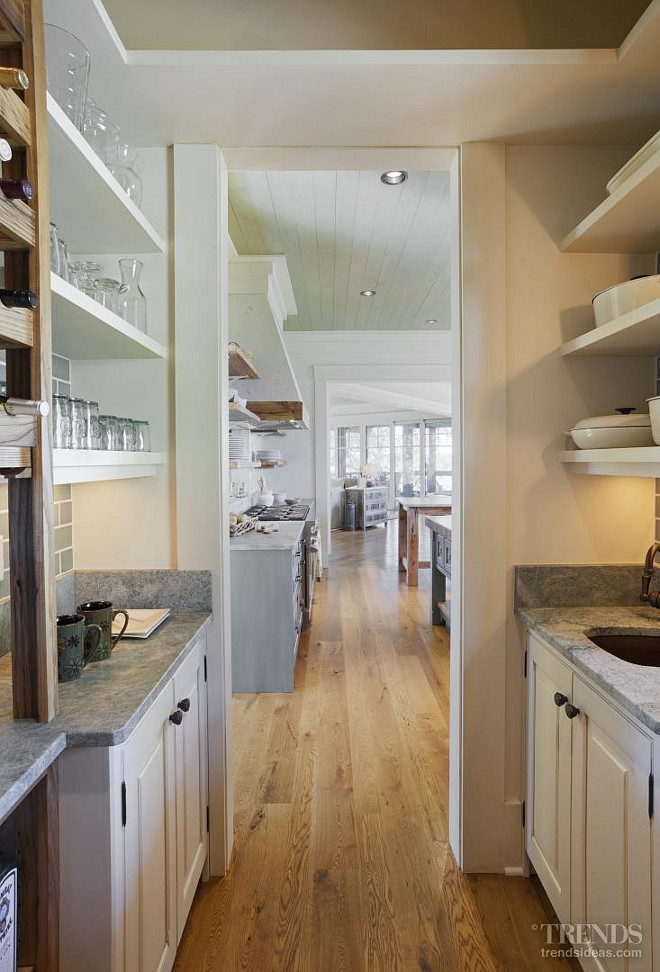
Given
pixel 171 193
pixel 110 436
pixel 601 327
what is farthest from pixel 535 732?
pixel 171 193

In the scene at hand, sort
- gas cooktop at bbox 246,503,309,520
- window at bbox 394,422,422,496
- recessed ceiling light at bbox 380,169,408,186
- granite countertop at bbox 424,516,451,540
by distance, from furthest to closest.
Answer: window at bbox 394,422,422,496 → gas cooktop at bbox 246,503,309,520 → granite countertop at bbox 424,516,451,540 → recessed ceiling light at bbox 380,169,408,186

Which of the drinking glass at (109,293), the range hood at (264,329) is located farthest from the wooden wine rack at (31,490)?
the range hood at (264,329)

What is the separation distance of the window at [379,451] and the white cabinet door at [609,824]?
11.1 meters

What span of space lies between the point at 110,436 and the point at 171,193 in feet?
2.81

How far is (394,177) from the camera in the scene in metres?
2.65

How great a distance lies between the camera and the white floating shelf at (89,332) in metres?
1.16

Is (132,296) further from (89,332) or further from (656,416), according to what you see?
(656,416)

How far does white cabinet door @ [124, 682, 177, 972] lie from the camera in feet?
3.57

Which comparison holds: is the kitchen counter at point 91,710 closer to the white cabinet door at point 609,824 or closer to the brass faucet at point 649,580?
the white cabinet door at point 609,824

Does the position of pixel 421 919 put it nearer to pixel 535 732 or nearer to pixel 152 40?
pixel 535 732

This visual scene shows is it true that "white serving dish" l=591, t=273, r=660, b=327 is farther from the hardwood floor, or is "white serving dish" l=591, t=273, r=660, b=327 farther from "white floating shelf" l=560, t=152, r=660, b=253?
the hardwood floor

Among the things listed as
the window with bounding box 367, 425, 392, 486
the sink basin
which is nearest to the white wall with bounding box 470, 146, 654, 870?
the sink basin

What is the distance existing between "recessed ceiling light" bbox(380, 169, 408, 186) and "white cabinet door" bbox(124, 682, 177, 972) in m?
2.50

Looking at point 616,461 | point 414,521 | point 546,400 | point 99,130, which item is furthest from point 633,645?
point 414,521
